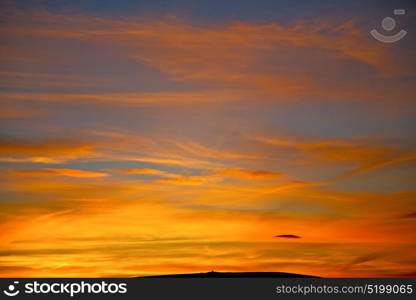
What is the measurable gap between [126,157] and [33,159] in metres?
0.94

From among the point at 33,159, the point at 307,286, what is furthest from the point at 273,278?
the point at 33,159

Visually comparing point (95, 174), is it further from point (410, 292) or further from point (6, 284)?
point (410, 292)

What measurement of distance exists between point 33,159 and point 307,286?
3.05 metres

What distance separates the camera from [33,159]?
691cm

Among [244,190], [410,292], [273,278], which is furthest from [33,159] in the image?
[410,292]

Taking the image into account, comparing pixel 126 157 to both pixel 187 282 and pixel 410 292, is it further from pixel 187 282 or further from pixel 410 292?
pixel 410 292

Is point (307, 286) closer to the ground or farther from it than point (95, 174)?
closer to the ground

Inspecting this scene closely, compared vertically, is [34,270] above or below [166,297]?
above

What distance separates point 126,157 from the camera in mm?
7035

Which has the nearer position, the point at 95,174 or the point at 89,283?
the point at 89,283

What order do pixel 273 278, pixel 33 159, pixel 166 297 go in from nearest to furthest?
pixel 166 297 < pixel 273 278 < pixel 33 159

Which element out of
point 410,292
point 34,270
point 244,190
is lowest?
point 410,292

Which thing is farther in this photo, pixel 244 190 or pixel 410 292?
pixel 244 190

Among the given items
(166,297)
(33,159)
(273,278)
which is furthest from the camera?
(33,159)
